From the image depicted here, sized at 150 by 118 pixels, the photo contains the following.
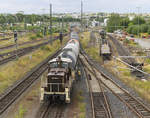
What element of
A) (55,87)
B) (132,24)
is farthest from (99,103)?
(132,24)

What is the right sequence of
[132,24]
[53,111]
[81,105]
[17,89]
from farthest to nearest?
[132,24] → [17,89] → [81,105] → [53,111]

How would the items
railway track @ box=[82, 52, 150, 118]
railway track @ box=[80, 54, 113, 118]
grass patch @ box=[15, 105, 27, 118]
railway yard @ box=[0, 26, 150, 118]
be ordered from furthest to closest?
railway track @ box=[82, 52, 150, 118] < railway yard @ box=[0, 26, 150, 118] < railway track @ box=[80, 54, 113, 118] < grass patch @ box=[15, 105, 27, 118]

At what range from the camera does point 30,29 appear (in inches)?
4117

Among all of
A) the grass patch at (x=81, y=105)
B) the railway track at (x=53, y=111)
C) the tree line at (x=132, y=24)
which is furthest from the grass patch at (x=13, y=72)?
the tree line at (x=132, y=24)

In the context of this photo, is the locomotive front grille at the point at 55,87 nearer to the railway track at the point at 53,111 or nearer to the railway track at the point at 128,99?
the railway track at the point at 53,111

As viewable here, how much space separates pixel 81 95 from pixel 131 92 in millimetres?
5474

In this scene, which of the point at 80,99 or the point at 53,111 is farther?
the point at 80,99

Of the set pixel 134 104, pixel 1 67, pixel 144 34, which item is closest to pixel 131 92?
pixel 134 104

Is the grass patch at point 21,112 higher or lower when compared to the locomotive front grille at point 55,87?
lower

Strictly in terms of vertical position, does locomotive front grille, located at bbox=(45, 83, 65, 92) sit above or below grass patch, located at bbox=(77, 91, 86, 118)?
above

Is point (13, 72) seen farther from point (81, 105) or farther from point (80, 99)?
point (81, 105)

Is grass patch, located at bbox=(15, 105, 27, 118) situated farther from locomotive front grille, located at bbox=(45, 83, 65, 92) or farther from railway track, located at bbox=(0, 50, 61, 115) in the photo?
locomotive front grille, located at bbox=(45, 83, 65, 92)

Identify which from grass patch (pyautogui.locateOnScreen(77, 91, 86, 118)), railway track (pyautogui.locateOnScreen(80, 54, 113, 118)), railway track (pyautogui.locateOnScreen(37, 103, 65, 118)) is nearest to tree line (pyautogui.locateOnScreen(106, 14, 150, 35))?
railway track (pyautogui.locateOnScreen(80, 54, 113, 118))

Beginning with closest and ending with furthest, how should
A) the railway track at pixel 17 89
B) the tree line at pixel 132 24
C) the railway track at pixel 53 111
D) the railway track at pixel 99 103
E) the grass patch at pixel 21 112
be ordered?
the grass patch at pixel 21 112, the railway track at pixel 53 111, the railway track at pixel 99 103, the railway track at pixel 17 89, the tree line at pixel 132 24
